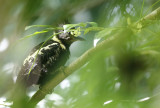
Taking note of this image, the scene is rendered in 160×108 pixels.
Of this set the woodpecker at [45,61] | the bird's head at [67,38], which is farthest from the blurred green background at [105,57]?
the bird's head at [67,38]

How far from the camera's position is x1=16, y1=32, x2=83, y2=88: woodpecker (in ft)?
2.29

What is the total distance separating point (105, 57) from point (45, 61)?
500 millimetres

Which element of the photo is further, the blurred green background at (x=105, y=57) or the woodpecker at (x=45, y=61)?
the woodpecker at (x=45, y=61)

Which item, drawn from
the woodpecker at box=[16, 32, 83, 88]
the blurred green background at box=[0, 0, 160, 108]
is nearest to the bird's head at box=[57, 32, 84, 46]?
the woodpecker at box=[16, 32, 83, 88]

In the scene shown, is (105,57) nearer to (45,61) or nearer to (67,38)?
(45,61)

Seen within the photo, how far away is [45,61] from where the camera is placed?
78 centimetres

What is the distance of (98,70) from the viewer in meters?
0.27

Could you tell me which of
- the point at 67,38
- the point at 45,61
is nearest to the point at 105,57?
the point at 45,61

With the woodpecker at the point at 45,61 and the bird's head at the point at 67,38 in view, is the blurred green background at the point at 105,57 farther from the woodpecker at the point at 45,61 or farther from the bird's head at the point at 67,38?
the bird's head at the point at 67,38

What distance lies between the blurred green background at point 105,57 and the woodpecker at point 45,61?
1.6 inches

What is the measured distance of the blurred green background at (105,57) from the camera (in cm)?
28

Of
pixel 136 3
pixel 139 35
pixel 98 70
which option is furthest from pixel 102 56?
pixel 136 3

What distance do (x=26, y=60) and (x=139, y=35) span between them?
16.6 inches

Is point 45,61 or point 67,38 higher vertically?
point 67,38
